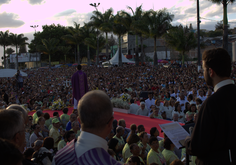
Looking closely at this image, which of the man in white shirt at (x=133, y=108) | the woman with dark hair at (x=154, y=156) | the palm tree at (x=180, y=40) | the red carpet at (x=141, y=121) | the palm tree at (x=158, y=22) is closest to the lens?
the woman with dark hair at (x=154, y=156)

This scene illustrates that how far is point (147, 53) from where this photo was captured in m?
56.2

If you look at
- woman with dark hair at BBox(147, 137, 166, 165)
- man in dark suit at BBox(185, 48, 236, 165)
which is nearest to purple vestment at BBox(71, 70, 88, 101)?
woman with dark hair at BBox(147, 137, 166, 165)

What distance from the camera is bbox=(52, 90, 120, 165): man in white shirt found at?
1.55 metres

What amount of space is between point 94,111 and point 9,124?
2.93 ft

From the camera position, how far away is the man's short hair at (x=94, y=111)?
1593 mm

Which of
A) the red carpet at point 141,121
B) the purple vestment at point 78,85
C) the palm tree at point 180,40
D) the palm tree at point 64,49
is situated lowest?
the red carpet at point 141,121

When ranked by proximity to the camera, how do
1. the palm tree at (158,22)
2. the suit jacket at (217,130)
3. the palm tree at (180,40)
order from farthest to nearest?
the palm tree at (158,22)
the palm tree at (180,40)
the suit jacket at (217,130)

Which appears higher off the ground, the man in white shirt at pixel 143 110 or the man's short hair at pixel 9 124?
the man's short hair at pixel 9 124

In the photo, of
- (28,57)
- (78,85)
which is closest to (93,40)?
(28,57)

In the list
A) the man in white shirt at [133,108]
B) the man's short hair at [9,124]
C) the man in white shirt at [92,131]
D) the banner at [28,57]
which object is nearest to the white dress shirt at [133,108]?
the man in white shirt at [133,108]

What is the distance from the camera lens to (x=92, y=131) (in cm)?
161

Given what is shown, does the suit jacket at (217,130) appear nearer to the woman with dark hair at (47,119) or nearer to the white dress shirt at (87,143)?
the white dress shirt at (87,143)

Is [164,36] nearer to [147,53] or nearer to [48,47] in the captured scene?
[147,53]

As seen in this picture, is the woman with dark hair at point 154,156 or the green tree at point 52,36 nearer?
the woman with dark hair at point 154,156
